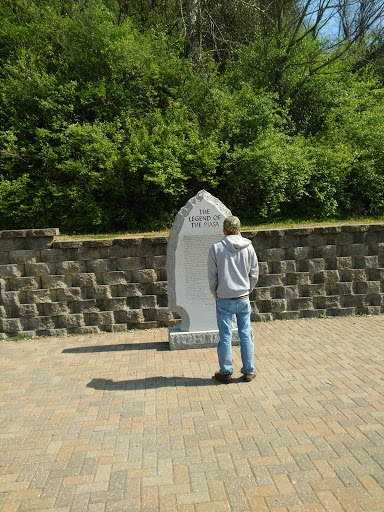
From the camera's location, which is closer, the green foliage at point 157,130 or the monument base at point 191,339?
the monument base at point 191,339

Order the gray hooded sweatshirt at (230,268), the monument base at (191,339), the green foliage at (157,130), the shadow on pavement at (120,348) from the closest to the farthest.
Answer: the gray hooded sweatshirt at (230,268) < the monument base at (191,339) < the shadow on pavement at (120,348) < the green foliage at (157,130)

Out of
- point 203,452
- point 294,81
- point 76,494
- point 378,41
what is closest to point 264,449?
point 203,452

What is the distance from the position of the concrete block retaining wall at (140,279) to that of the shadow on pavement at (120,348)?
0.81 m

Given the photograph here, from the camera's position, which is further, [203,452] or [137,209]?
[137,209]

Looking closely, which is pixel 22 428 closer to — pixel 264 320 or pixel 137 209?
pixel 264 320

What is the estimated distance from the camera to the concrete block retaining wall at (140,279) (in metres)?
7.00

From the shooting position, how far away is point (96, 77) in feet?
42.6

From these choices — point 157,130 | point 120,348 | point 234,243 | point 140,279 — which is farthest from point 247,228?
point 234,243

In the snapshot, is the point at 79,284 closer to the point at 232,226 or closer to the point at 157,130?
the point at 232,226

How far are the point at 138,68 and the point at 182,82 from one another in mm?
1397

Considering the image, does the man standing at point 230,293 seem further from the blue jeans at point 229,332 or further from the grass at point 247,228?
the grass at point 247,228

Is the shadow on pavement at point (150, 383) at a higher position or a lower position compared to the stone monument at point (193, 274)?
lower

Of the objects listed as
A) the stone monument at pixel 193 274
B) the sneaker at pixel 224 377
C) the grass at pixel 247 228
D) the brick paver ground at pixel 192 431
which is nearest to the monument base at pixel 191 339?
the stone monument at pixel 193 274

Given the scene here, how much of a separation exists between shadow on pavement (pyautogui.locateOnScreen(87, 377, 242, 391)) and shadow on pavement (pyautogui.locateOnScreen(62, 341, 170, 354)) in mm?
1122
